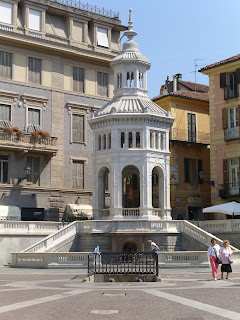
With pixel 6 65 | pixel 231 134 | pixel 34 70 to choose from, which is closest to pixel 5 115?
pixel 6 65

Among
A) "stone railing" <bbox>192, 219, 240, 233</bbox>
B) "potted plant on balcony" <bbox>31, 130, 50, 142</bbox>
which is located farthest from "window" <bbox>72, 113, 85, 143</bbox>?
"stone railing" <bbox>192, 219, 240, 233</bbox>

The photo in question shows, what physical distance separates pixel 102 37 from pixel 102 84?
4.22m

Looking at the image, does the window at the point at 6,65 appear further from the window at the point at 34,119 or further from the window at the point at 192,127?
the window at the point at 192,127

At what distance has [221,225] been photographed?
3912cm

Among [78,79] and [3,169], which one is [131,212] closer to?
[3,169]

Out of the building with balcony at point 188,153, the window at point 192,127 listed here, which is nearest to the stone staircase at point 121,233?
the building with balcony at point 188,153

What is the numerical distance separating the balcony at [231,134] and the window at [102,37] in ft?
45.5

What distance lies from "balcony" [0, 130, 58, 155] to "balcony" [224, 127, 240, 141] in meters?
13.4

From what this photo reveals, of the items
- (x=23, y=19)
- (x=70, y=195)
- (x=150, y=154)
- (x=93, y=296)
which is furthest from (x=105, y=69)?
(x=93, y=296)

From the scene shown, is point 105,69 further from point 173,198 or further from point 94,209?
point 94,209

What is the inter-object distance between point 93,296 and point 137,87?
26.6 metres

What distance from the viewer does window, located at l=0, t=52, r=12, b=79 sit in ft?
154

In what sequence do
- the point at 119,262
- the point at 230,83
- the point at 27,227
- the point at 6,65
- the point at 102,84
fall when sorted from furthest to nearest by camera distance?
the point at 102,84 < the point at 230,83 < the point at 6,65 < the point at 27,227 < the point at 119,262

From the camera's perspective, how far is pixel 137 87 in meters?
42.2
